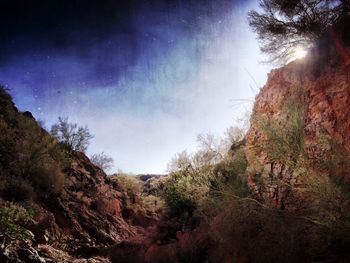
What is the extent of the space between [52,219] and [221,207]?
10551mm

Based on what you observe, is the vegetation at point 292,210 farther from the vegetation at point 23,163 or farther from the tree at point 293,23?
the vegetation at point 23,163

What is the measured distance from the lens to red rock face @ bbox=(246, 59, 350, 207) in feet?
26.8

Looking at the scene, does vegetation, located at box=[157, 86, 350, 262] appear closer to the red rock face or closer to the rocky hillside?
the red rock face

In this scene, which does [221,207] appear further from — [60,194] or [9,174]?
[60,194]

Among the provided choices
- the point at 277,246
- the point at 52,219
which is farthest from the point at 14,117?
the point at 277,246

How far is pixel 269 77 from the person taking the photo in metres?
12.3

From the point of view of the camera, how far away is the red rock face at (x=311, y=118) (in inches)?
322

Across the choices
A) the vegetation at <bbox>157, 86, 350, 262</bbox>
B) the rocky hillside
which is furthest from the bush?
the vegetation at <bbox>157, 86, 350, 262</bbox>

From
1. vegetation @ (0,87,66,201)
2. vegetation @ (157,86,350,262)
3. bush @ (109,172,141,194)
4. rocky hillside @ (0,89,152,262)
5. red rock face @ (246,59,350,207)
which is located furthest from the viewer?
bush @ (109,172,141,194)

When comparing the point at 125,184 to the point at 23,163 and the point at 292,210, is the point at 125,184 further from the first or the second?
the point at 292,210

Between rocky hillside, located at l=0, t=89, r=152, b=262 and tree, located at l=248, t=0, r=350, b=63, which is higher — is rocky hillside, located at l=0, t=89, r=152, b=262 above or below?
below

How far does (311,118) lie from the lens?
921 centimetres

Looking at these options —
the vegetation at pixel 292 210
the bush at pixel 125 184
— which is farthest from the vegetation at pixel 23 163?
the vegetation at pixel 292 210

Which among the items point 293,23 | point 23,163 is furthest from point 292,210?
point 23,163
